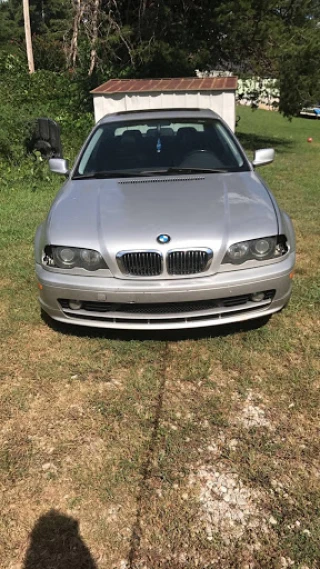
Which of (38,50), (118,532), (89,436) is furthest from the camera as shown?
(38,50)

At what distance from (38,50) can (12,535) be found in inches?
1600

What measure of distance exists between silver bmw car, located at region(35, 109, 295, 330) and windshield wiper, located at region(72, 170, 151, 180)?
30 centimetres

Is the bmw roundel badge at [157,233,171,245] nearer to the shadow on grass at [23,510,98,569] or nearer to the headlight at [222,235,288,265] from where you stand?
the headlight at [222,235,288,265]

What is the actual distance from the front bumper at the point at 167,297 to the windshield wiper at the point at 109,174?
1045 millimetres

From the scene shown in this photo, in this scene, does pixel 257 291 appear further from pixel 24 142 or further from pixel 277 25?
pixel 277 25

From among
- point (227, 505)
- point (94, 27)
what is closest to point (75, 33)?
point (94, 27)

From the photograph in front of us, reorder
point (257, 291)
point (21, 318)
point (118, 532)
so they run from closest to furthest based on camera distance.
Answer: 1. point (118, 532)
2. point (257, 291)
3. point (21, 318)

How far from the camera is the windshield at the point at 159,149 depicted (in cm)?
387

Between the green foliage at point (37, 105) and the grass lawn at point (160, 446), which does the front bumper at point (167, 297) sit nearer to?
the grass lawn at point (160, 446)

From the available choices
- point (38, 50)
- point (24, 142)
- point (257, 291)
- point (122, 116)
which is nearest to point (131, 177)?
point (122, 116)

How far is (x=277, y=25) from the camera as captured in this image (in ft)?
38.7

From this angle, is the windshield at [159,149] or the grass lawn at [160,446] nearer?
the grass lawn at [160,446]

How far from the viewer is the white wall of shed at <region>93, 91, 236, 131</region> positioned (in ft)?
32.6

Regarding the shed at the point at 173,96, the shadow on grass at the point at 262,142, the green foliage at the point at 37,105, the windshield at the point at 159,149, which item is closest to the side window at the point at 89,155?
the windshield at the point at 159,149
